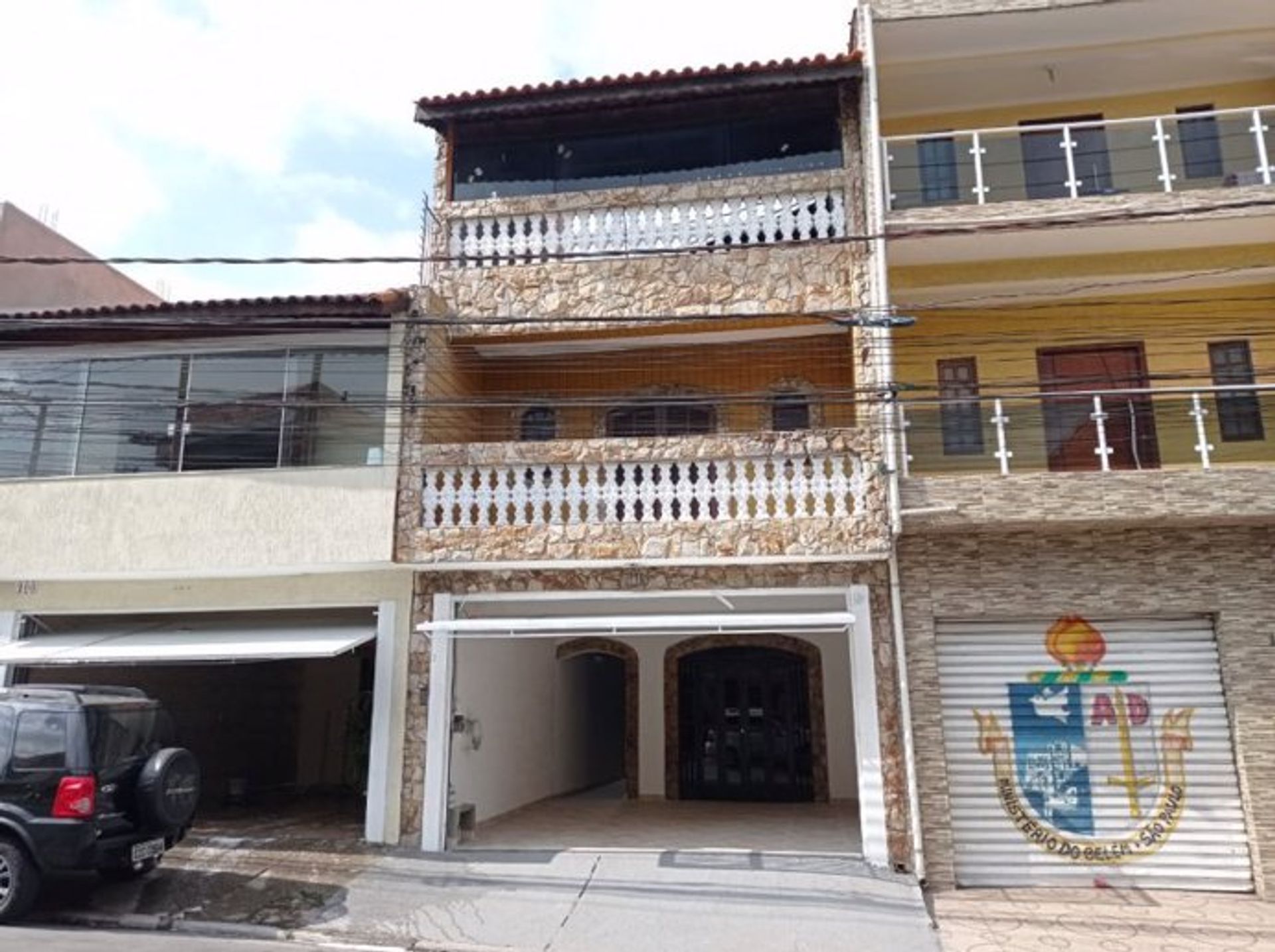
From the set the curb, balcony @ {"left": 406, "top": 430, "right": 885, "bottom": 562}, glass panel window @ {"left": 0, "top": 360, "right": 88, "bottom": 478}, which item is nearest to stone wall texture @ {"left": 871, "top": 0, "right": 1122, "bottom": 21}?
balcony @ {"left": 406, "top": 430, "right": 885, "bottom": 562}

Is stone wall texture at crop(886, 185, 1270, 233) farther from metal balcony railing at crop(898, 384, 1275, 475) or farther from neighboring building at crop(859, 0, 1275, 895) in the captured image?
metal balcony railing at crop(898, 384, 1275, 475)

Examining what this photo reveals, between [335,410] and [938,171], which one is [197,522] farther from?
[938,171]

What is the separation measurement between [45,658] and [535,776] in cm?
733

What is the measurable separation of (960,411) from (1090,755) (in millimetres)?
4454

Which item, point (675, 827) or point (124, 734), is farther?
point (675, 827)

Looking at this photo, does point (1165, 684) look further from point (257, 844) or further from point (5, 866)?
point (5, 866)

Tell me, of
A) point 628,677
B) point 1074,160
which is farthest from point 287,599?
point 1074,160

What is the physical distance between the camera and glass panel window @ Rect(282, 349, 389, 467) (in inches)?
459

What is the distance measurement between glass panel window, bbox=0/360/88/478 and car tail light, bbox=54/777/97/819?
5643 millimetres

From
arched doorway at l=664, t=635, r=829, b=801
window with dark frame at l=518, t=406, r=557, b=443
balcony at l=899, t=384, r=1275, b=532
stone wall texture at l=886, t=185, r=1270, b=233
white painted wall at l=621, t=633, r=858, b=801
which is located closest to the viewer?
balcony at l=899, t=384, r=1275, b=532

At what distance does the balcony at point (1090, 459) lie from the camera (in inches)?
377

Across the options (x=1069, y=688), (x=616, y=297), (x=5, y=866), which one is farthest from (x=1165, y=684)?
(x=5, y=866)

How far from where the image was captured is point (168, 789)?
8.83 m

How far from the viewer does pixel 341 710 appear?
1745 centimetres
